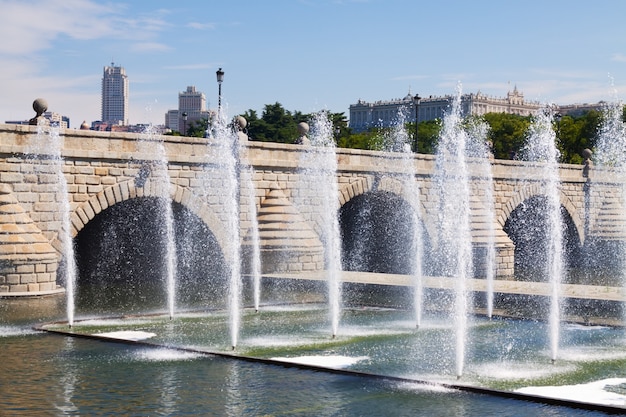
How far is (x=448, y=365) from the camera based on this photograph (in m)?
12.5

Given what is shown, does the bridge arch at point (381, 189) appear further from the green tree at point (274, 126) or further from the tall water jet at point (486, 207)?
the green tree at point (274, 126)

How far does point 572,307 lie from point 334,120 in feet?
185

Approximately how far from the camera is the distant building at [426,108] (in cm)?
13950

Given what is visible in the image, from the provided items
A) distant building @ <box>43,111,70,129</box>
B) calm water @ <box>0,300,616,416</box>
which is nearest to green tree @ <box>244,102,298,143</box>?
distant building @ <box>43,111,70,129</box>

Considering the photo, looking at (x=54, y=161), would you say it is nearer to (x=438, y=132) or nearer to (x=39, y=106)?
(x=39, y=106)

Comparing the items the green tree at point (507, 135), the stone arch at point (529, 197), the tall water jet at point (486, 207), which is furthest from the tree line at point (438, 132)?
the tall water jet at point (486, 207)

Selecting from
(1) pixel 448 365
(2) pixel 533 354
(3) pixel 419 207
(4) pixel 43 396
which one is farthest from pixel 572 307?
(3) pixel 419 207

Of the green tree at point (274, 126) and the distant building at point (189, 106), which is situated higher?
the distant building at point (189, 106)

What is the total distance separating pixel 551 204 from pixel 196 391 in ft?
37.3

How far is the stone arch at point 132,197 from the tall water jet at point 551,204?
8.62m

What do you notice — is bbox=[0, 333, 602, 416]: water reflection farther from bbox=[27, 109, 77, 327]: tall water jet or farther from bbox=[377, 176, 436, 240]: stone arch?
bbox=[377, 176, 436, 240]: stone arch

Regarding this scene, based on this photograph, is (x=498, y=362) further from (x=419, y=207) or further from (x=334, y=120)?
(x=334, y=120)

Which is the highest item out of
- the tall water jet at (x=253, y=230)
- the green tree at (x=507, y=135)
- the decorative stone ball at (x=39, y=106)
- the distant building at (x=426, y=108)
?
the distant building at (x=426, y=108)

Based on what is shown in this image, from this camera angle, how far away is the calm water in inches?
Answer: 389
